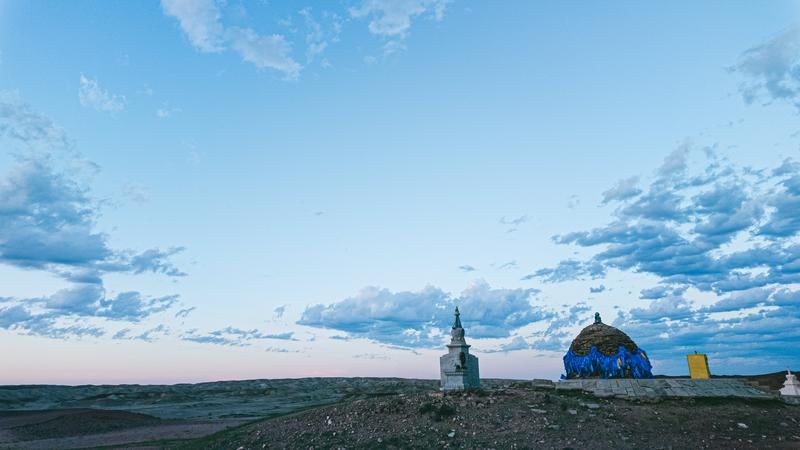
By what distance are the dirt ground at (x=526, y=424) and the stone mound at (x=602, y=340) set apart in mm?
8003

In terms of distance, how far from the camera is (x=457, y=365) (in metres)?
25.4

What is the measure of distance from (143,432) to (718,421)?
3346cm

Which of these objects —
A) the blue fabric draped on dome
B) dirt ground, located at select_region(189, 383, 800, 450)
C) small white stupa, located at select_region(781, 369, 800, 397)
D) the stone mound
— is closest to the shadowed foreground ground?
dirt ground, located at select_region(189, 383, 800, 450)

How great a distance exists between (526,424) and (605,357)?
13.1m

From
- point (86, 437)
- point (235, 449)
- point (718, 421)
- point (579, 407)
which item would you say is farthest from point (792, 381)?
point (86, 437)

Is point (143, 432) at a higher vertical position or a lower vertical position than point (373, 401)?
lower

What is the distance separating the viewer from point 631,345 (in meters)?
31.1

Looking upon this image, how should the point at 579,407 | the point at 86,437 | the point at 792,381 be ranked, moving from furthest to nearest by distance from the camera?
the point at 86,437
the point at 792,381
the point at 579,407

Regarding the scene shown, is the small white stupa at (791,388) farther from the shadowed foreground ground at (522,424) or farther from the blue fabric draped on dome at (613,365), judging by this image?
the blue fabric draped on dome at (613,365)

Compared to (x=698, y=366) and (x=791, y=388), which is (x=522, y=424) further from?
(x=698, y=366)

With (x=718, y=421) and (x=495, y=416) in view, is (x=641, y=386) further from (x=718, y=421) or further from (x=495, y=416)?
(x=495, y=416)

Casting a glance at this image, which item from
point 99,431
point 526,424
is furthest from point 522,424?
point 99,431

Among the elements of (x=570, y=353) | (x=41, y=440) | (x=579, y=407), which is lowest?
(x=41, y=440)

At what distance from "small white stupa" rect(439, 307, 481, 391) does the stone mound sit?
9.46m
